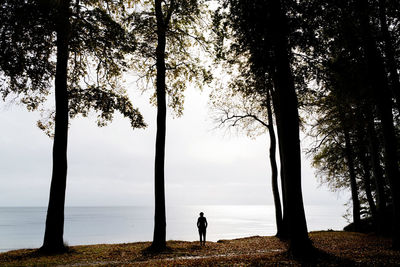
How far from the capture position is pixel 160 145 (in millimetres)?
12539

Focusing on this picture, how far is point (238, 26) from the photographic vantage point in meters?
10.1

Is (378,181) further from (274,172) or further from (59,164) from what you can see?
(59,164)

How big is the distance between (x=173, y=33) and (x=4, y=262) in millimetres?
12043

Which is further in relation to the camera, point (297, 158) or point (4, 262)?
point (4, 262)

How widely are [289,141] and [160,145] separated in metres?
6.15

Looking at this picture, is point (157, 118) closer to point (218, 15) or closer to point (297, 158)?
point (218, 15)

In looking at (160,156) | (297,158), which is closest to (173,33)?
(160,156)

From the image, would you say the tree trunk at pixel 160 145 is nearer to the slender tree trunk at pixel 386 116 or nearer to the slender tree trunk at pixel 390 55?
the slender tree trunk at pixel 386 116

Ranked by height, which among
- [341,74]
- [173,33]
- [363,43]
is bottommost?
[341,74]

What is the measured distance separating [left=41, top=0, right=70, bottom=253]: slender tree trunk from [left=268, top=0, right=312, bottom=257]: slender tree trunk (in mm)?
7840

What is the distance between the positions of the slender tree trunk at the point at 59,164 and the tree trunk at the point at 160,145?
3.93 meters

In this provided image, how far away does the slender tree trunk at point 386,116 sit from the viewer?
383 inches

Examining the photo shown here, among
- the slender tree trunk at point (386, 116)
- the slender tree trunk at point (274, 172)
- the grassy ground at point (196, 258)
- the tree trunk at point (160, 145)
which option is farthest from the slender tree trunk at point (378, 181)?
the tree trunk at point (160, 145)

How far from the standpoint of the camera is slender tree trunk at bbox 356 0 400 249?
9.73m
